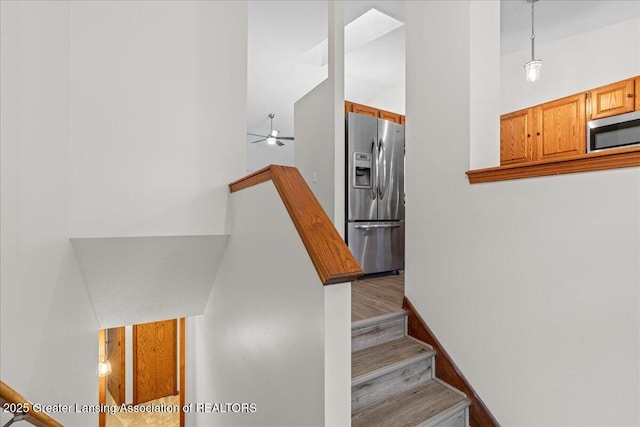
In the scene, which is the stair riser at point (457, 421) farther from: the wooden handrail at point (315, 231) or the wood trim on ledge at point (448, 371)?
the wooden handrail at point (315, 231)

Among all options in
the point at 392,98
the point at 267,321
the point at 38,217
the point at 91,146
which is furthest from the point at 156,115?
the point at 392,98

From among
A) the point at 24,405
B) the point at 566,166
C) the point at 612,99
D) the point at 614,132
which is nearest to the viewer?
the point at 24,405

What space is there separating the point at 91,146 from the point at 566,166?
8.30 feet

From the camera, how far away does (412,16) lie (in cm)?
242

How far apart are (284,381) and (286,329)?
0.76 feet

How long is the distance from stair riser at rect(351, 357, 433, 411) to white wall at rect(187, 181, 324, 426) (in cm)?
55

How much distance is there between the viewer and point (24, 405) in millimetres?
842

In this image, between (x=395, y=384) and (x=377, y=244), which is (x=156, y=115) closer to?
(x=395, y=384)

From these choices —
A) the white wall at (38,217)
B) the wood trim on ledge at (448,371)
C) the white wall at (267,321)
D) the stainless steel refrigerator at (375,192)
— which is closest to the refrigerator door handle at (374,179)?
the stainless steel refrigerator at (375,192)

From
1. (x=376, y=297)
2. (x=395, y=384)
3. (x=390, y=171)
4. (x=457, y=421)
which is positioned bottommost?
(x=457, y=421)

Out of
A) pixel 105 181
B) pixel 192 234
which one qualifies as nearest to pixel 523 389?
pixel 192 234

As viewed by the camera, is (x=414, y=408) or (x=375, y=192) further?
(x=375, y=192)

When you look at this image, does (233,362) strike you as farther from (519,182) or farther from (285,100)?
(285,100)

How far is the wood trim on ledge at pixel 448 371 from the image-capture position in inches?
72.2
